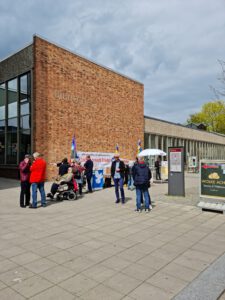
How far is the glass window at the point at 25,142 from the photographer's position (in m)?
15.2

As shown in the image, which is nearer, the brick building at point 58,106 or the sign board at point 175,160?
the sign board at point 175,160

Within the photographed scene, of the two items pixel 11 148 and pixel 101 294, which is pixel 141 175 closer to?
pixel 101 294

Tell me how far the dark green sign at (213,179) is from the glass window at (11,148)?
38.8 ft

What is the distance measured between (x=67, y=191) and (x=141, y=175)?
324cm

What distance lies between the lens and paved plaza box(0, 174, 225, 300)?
323 centimetres

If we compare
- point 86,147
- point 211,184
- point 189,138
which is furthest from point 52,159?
point 189,138

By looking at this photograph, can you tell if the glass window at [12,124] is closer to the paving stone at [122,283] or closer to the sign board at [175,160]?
the sign board at [175,160]

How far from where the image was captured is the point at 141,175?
24.8ft

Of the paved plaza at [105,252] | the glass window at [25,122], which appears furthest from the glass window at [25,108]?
the paved plaza at [105,252]

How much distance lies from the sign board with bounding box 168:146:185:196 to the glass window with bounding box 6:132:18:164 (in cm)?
1017

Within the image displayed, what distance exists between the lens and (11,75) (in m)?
17.0

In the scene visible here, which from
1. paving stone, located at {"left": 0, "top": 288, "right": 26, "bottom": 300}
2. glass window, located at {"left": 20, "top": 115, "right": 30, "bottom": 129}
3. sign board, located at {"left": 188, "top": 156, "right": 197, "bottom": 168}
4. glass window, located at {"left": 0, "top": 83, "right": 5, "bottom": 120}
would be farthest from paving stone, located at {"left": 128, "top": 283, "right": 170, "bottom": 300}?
sign board, located at {"left": 188, "top": 156, "right": 197, "bottom": 168}

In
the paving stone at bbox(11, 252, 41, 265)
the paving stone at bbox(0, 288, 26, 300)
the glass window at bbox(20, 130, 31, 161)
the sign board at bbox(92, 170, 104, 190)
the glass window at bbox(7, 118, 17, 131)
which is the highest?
the glass window at bbox(7, 118, 17, 131)

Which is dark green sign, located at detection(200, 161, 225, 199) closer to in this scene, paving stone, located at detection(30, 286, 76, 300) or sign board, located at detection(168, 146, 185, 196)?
sign board, located at detection(168, 146, 185, 196)
